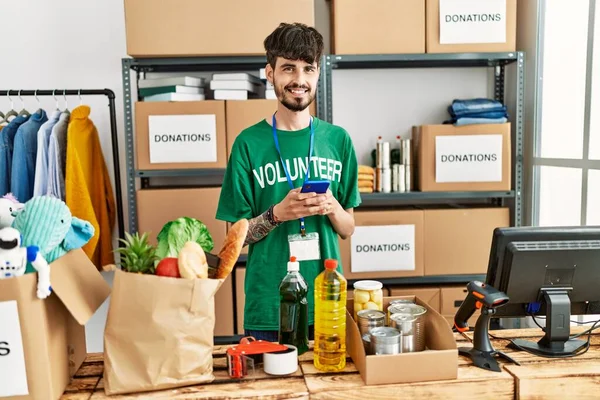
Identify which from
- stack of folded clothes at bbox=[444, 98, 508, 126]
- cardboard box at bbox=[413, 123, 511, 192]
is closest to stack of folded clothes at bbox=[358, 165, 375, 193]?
cardboard box at bbox=[413, 123, 511, 192]

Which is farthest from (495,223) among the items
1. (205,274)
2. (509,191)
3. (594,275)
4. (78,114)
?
(78,114)

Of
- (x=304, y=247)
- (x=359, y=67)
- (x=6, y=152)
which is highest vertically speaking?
(x=359, y=67)

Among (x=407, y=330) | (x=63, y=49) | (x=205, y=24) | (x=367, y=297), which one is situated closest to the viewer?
(x=407, y=330)

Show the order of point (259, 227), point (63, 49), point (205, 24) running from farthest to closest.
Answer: point (63, 49), point (205, 24), point (259, 227)

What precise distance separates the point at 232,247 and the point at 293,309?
0.26 m

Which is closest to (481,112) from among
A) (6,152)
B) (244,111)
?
(244,111)

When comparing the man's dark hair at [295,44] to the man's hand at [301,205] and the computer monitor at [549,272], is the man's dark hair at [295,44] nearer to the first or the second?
the man's hand at [301,205]

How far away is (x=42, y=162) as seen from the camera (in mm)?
2492

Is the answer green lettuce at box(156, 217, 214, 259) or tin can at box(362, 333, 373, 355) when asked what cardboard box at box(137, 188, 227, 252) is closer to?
green lettuce at box(156, 217, 214, 259)

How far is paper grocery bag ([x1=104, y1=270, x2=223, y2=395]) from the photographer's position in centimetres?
112

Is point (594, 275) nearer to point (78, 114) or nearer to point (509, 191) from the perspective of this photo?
point (509, 191)

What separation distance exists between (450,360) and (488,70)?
223 cm

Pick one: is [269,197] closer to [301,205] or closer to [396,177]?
[301,205]

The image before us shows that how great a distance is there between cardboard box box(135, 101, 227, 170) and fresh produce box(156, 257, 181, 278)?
144 cm
